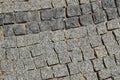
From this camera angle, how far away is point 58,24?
5.07 meters

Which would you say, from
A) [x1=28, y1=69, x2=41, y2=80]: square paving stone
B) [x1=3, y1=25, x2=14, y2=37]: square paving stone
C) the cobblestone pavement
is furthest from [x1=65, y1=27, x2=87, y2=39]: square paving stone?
[x1=3, y1=25, x2=14, y2=37]: square paving stone

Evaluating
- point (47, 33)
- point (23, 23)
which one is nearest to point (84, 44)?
point (47, 33)

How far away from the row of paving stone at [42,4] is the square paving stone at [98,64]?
33.9 inches

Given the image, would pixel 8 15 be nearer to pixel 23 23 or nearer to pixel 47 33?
pixel 23 23

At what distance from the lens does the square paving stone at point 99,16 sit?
5.17 meters

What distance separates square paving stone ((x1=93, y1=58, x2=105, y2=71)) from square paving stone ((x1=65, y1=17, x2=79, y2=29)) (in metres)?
0.64

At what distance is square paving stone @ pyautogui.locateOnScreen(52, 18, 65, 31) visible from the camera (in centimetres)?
505

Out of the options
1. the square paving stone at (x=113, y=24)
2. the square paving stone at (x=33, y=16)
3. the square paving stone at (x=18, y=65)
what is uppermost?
the square paving stone at (x=33, y=16)

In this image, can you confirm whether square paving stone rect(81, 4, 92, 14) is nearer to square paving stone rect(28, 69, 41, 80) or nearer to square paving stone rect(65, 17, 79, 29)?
square paving stone rect(65, 17, 79, 29)

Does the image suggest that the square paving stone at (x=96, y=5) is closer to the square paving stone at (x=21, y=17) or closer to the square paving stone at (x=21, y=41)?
the square paving stone at (x=21, y=17)

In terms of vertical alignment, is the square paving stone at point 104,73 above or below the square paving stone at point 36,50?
below

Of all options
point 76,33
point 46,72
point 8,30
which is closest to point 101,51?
point 76,33

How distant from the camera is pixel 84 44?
5012 mm

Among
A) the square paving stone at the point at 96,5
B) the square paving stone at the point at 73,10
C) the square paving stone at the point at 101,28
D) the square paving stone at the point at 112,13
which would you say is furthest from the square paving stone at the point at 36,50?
the square paving stone at the point at 112,13
